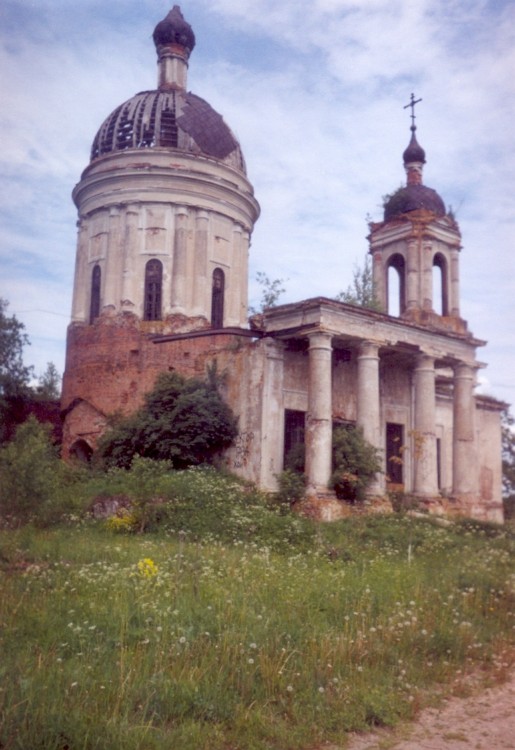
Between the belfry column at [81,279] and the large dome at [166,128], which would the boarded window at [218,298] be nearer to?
A: the large dome at [166,128]

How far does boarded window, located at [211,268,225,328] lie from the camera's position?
2459 centimetres

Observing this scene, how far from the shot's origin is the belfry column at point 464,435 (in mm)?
20781

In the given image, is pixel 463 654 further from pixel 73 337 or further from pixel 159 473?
pixel 73 337

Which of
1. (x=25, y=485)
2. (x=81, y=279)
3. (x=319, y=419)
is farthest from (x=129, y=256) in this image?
(x=25, y=485)

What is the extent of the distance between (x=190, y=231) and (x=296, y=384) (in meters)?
7.81

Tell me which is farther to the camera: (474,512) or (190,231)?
(190,231)

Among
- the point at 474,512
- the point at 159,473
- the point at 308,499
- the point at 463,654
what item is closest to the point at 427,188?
the point at 474,512

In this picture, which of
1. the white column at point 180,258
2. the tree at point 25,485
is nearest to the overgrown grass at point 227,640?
the tree at point 25,485

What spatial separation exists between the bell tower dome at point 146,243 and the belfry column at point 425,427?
282 inches

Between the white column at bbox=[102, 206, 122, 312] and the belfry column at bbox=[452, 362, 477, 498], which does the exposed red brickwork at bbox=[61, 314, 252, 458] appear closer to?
the white column at bbox=[102, 206, 122, 312]

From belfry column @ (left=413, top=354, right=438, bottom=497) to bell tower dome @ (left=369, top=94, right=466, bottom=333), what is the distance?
69.3 inches

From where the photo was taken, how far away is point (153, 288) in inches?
932

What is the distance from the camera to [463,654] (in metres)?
7.01

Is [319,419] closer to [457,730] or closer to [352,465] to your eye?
[352,465]
